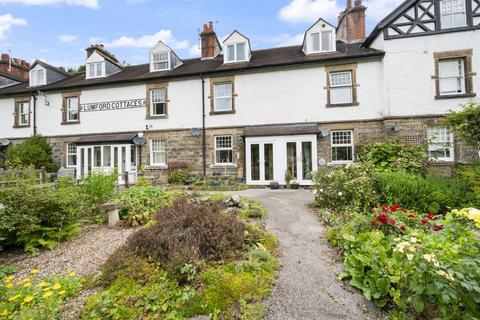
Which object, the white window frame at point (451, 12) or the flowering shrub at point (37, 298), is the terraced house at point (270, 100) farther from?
the flowering shrub at point (37, 298)

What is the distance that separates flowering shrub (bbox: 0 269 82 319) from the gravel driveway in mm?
2537

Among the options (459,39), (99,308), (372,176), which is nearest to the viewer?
(99,308)

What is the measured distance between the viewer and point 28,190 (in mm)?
4973

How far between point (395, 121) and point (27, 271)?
46.6ft

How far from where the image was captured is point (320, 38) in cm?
1338

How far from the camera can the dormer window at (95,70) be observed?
1650cm

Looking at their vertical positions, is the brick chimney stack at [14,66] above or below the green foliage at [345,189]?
above

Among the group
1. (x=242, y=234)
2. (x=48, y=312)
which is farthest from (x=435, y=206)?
(x=48, y=312)

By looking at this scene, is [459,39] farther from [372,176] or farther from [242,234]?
[242,234]

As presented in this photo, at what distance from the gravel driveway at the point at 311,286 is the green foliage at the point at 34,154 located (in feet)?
52.0

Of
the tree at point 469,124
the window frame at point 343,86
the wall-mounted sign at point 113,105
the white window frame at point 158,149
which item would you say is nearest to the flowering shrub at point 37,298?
the tree at point 469,124

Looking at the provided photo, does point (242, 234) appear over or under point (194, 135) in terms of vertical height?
under

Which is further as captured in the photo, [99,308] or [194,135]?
[194,135]

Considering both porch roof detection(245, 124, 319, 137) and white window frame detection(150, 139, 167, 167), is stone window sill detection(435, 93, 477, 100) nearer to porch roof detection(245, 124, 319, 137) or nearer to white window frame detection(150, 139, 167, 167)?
porch roof detection(245, 124, 319, 137)
